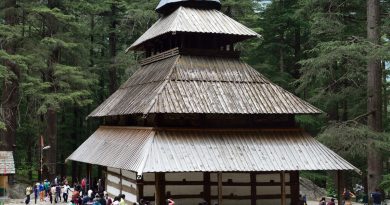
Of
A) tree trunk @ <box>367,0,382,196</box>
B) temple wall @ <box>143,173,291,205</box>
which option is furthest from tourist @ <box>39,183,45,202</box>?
tree trunk @ <box>367,0,382,196</box>

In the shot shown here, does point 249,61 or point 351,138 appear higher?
point 249,61

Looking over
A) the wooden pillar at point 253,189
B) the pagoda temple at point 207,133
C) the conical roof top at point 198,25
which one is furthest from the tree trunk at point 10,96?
the wooden pillar at point 253,189

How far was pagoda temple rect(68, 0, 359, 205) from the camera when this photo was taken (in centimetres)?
2225

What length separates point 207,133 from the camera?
77.9ft

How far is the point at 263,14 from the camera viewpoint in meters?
45.7

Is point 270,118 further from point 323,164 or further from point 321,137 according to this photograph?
point 321,137

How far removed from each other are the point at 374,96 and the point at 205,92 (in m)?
11.4

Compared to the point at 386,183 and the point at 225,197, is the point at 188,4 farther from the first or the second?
the point at 386,183

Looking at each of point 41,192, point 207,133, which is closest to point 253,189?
point 207,133

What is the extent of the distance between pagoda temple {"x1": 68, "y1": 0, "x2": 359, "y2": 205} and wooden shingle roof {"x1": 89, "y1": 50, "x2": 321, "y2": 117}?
0.17ft

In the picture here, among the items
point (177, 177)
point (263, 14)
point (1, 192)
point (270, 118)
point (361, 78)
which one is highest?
point (263, 14)

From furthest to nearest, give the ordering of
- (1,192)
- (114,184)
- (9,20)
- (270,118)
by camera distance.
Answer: (9,20), (1,192), (114,184), (270,118)

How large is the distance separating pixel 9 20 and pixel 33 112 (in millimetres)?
7022

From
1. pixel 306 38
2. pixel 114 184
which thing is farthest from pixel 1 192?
pixel 306 38
